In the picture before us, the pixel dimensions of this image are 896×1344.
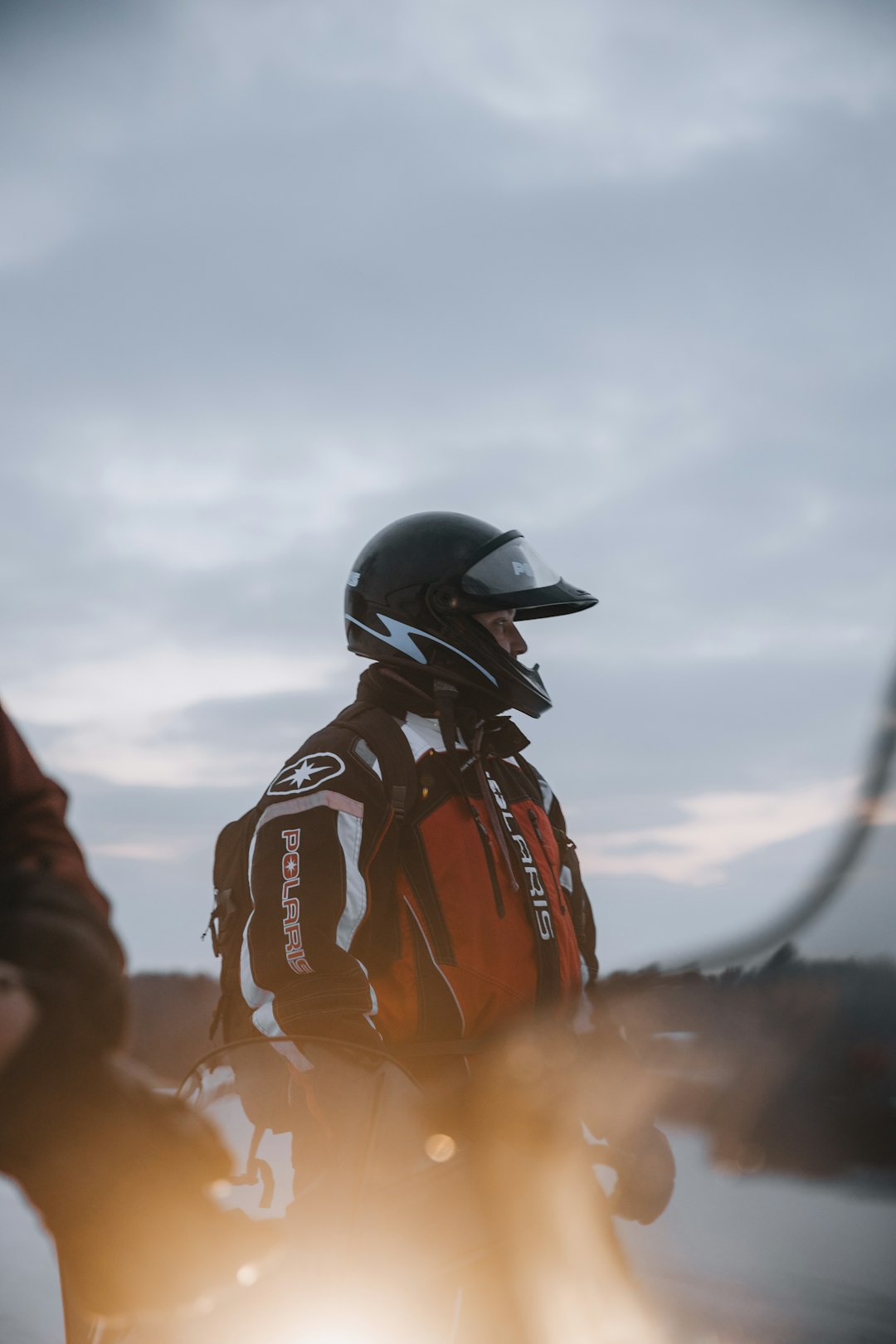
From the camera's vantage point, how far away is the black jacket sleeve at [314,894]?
2.49m

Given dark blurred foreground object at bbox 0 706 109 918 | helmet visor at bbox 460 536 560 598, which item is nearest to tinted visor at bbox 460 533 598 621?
helmet visor at bbox 460 536 560 598

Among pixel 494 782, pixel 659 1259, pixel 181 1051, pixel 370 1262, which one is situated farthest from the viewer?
pixel 494 782

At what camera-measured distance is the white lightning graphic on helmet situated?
10.6ft

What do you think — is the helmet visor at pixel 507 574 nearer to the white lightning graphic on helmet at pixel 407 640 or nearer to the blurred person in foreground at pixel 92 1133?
the white lightning graphic on helmet at pixel 407 640

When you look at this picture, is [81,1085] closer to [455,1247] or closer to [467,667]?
[455,1247]

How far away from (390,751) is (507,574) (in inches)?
28.8

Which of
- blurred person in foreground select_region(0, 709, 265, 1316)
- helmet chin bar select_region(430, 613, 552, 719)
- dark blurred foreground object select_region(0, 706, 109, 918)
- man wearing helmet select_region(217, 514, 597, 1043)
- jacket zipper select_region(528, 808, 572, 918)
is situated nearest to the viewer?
blurred person in foreground select_region(0, 709, 265, 1316)

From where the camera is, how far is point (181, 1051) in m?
2.62

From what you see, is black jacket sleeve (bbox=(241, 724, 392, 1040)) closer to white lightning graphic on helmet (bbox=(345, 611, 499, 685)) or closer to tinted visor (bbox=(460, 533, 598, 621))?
white lightning graphic on helmet (bbox=(345, 611, 499, 685))

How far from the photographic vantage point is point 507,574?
3342 mm

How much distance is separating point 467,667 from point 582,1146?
4.54 ft

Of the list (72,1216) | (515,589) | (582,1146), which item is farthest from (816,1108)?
(72,1216)

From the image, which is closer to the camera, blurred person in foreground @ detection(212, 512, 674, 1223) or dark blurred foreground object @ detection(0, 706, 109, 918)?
dark blurred foreground object @ detection(0, 706, 109, 918)

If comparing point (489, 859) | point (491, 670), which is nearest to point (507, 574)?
point (491, 670)
